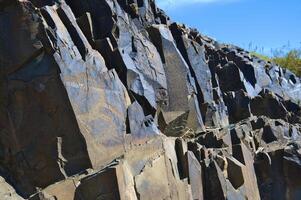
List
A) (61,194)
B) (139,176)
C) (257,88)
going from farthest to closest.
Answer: (257,88), (139,176), (61,194)

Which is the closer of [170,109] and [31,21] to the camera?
[31,21]

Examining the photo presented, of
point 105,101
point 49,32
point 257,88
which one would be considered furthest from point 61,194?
point 257,88

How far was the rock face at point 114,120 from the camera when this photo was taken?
11445 millimetres

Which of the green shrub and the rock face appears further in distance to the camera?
the green shrub

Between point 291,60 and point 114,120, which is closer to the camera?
point 114,120

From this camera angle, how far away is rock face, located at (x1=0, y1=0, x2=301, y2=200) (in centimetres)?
1145

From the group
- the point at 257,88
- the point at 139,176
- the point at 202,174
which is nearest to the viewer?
the point at 139,176

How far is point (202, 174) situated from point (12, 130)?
16.7 feet

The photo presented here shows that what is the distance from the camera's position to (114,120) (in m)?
12.2

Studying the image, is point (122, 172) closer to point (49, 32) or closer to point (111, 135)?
point (111, 135)

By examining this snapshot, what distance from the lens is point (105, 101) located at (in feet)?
40.0

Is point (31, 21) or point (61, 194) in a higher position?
point (31, 21)

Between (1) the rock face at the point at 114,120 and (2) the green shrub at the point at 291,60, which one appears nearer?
(1) the rock face at the point at 114,120

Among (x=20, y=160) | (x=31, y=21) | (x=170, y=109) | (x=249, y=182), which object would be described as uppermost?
(x=31, y=21)
